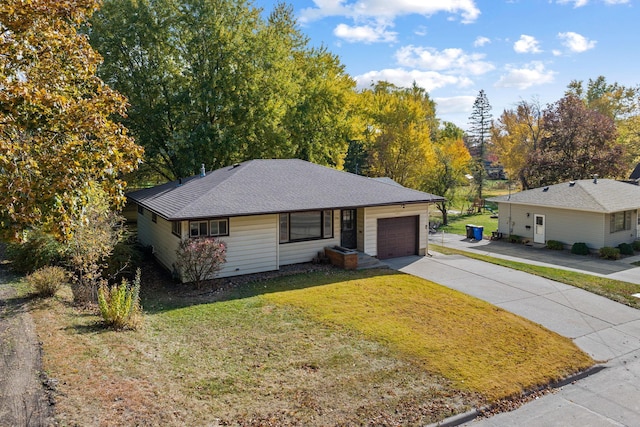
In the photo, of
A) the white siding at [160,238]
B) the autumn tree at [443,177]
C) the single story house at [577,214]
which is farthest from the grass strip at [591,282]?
the autumn tree at [443,177]

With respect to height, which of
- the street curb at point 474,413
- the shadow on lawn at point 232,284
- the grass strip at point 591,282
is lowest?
the street curb at point 474,413

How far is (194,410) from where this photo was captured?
6.41 meters

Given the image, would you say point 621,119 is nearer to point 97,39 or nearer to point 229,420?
point 97,39

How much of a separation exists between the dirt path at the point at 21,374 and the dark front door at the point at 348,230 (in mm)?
10774

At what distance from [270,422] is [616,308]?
11.0 meters

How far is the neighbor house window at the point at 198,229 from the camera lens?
13.8m

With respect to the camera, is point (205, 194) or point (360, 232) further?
point (360, 232)

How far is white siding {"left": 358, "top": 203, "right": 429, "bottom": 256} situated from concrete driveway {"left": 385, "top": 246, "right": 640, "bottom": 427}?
95cm

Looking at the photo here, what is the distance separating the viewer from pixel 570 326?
1087 cm

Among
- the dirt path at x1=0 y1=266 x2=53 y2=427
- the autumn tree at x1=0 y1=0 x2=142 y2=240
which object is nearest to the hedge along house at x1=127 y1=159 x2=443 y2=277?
the dirt path at x1=0 y1=266 x2=53 y2=427

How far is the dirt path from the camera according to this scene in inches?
227

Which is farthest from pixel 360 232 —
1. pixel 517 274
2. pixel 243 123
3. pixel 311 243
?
pixel 243 123

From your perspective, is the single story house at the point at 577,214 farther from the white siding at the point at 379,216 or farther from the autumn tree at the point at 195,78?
the autumn tree at the point at 195,78

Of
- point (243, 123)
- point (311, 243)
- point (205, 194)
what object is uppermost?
point (243, 123)
